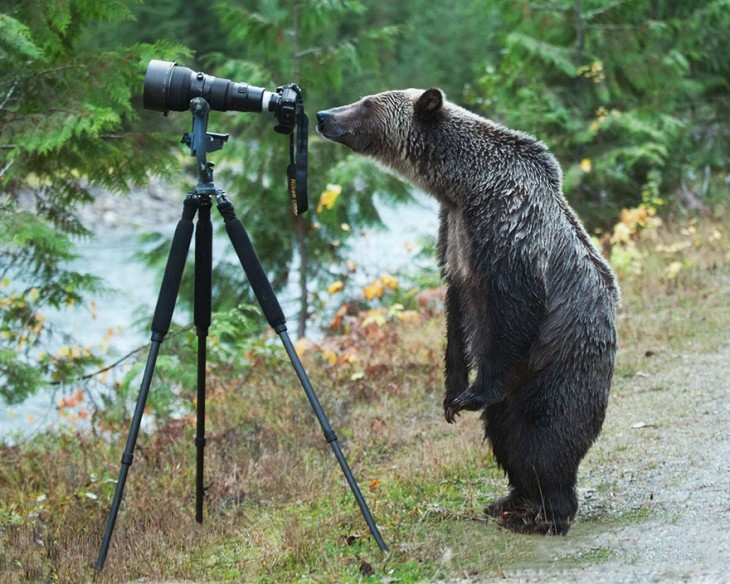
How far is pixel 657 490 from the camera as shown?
192 inches

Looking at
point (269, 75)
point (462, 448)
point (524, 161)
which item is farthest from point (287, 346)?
point (269, 75)

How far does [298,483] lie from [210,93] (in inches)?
95.2

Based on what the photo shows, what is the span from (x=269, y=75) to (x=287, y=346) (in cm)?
656

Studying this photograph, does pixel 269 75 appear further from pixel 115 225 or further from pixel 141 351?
pixel 115 225

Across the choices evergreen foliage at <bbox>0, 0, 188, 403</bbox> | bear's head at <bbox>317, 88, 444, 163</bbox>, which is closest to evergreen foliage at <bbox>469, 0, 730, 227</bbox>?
evergreen foliage at <bbox>0, 0, 188, 403</bbox>

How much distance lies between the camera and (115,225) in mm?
22234

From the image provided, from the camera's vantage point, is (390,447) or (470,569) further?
(390,447)

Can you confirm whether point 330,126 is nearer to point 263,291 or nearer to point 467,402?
point 263,291

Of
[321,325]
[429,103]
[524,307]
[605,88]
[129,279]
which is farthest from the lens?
[129,279]

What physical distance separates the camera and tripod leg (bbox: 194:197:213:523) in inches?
18.1

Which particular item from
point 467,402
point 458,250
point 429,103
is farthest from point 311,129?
point 467,402

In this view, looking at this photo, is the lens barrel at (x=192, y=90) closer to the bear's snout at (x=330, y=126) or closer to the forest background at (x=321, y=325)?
the bear's snout at (x=330, y=126)

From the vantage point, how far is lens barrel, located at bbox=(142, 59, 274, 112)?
13.6 ft

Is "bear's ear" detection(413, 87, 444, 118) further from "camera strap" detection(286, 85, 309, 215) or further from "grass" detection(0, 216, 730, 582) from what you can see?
"grass" detection(0, 216, 730, 582)
